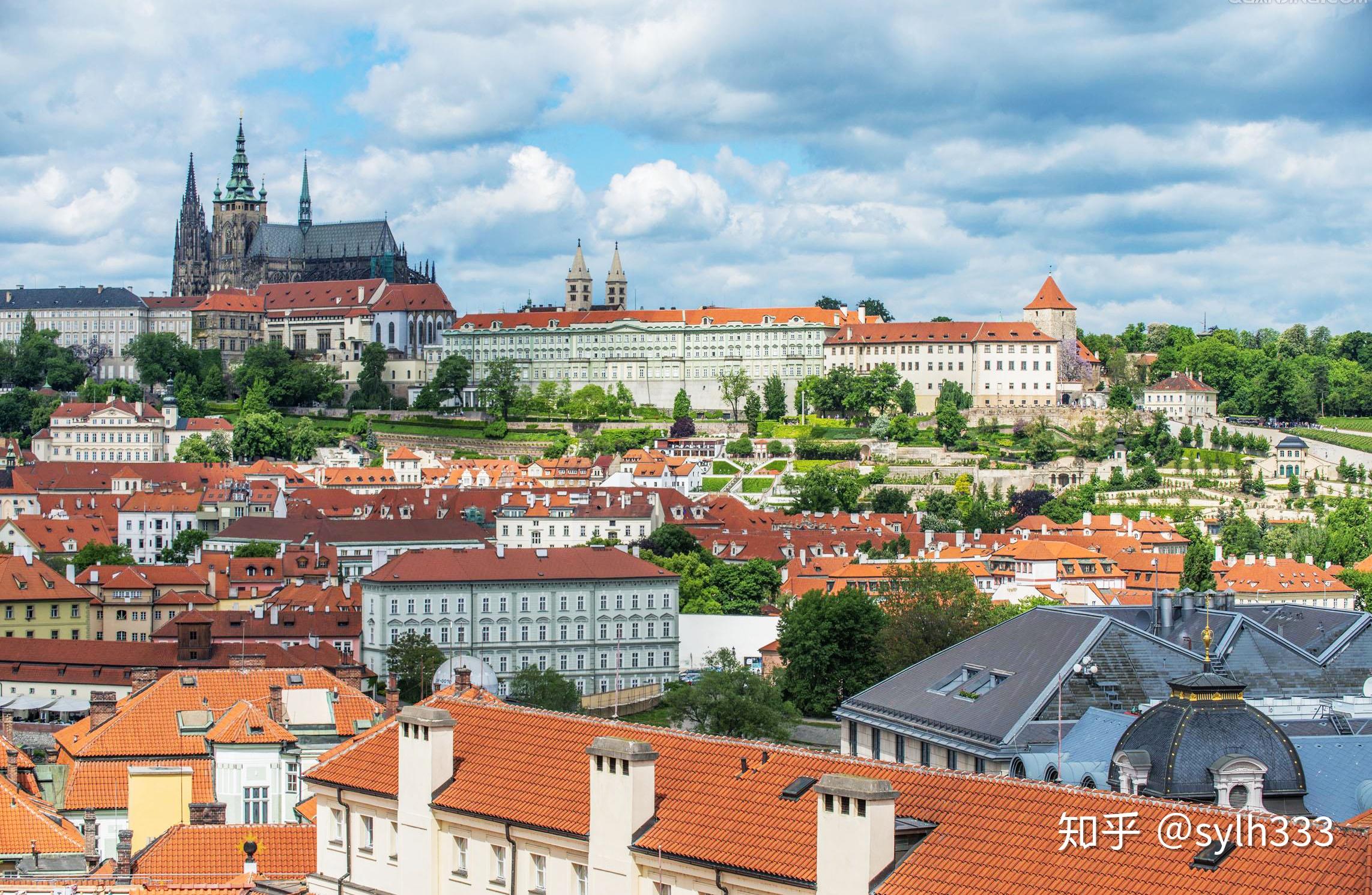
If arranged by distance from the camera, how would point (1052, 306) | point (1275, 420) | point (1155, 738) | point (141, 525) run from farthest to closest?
1. point (1052, 306)
2. point (1275, 420)
3. point (141, 525)
4. point (1155, 738)

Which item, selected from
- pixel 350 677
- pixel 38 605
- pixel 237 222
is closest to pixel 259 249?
pixel 237 222

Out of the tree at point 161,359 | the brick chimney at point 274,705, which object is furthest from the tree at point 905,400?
the brick chimney at point 274,705

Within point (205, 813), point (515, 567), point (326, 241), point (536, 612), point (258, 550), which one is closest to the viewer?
point (205, 813)

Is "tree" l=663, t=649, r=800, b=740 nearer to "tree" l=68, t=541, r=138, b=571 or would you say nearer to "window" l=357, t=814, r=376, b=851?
"window" l=357, t=814, r=376, b=851

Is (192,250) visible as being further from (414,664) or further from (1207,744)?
(1207,744)

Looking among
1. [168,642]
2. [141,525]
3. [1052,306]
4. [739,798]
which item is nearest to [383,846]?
[739,798]

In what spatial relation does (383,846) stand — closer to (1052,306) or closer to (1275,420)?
(1275,420)

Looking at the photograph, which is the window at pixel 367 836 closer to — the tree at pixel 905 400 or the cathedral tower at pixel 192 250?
the tree at pixel 905 400
